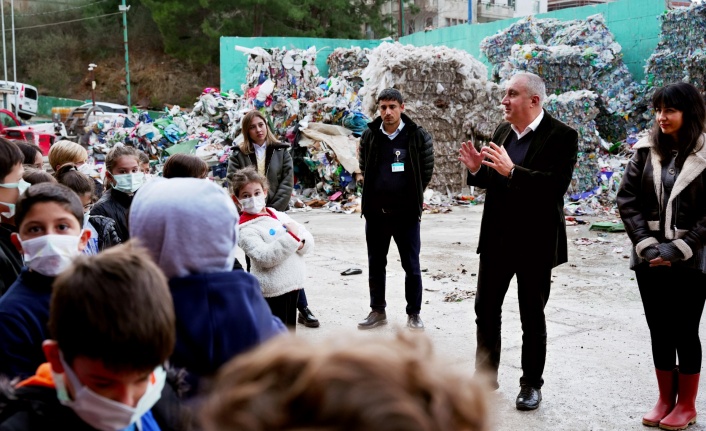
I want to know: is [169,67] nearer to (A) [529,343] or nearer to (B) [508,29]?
(B) [508,29]

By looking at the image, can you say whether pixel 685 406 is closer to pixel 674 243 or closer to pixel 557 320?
pixel 674 243

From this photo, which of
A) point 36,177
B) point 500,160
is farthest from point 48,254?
point 500,160

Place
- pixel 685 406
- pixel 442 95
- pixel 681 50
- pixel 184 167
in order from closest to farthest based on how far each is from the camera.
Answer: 1. pixel 685 406
2. pixel 184 167
3. pixel 442 95
4. pixel 681 50

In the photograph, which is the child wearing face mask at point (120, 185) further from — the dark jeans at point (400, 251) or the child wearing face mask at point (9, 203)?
the dark jeans at point (400, 251)

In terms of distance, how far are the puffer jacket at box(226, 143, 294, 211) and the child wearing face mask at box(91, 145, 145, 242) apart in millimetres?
1601

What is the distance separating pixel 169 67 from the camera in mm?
47531

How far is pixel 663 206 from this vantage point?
3.82 metres

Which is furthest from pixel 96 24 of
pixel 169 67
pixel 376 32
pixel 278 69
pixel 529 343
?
pixel 529 343

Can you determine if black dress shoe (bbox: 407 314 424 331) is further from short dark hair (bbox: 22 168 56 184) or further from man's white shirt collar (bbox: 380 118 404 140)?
short dark hair (bbox: 22 168 56 184)

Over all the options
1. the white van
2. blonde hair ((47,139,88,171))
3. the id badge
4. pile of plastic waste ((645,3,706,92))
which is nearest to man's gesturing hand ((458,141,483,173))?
the id badge

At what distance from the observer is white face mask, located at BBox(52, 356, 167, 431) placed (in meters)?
1.54

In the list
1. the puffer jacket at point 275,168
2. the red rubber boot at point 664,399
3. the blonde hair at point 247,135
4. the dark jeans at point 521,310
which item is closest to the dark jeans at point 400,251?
the puffer jacket at point 275,168

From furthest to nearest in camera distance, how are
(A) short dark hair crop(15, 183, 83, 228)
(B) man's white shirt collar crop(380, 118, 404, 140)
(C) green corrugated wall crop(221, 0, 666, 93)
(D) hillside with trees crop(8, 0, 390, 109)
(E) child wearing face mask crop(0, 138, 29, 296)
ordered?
(D) hillside with trees crop(8, 0, 390, 109), (C) green corrugated wall crop(221, 0, 666, 93), (B) man's white shirt collar crop(380, 118, 404, 140), (E) child wearing face mask crop(0, 138, 29, 296), (A) short dark hair crop(15, 183, 83, 228)

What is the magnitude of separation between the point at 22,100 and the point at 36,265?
36526 millimetres
